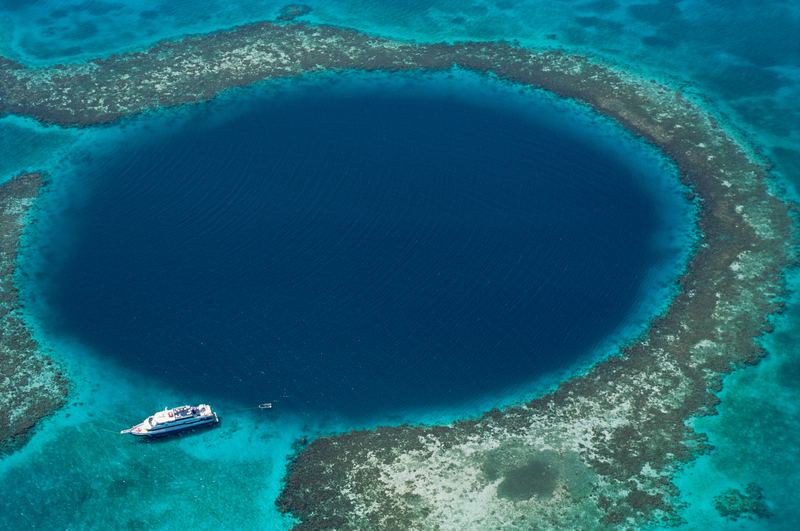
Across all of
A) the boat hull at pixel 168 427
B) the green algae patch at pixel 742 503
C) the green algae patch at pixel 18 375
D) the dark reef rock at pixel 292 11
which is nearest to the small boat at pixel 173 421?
the boat hull at pixel 168 427

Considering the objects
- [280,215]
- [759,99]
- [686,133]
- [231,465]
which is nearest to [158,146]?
[280,215]

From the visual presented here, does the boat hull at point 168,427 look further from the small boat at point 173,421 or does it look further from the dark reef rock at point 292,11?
the dark reef rock at point 292,11

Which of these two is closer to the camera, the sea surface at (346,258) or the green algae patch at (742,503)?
the green algae patch at (742,503)

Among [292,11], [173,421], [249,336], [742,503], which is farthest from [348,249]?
[292,11]

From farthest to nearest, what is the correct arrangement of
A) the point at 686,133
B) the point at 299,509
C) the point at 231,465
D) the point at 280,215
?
the point at 686,133, the point at 280,215, the point at 231,465, the point at 299,509

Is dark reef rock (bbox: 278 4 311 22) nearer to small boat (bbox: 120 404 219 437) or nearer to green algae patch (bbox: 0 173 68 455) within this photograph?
green algae patch (bbox: 0 173 68 455)

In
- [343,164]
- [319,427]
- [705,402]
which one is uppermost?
[705,402]

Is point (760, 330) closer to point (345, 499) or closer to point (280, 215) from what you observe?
point (345, 499)
